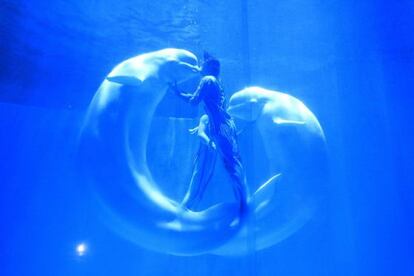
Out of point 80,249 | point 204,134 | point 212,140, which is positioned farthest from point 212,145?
point 80,249

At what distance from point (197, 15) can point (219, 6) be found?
0.54 m

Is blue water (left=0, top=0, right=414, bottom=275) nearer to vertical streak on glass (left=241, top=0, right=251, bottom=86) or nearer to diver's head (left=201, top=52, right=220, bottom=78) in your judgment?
vertical streak on glass (left=241, top=0, right=251, bottom=86)

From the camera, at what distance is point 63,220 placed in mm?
11602

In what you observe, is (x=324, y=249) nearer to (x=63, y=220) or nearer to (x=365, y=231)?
(x=365, y=231)

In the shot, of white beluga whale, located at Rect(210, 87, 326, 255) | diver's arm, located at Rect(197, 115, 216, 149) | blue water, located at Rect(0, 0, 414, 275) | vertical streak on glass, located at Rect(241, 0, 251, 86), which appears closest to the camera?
diver's arm, located at Rect(197, 115, 216, 149)

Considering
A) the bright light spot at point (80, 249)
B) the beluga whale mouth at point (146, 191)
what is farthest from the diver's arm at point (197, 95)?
the bright light spot at point (80, 249)

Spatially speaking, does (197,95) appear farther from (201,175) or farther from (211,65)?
(201,175)

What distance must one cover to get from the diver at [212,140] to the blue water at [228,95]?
6.98 ft

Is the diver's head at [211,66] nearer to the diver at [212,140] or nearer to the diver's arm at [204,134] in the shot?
the diver at [212,140]

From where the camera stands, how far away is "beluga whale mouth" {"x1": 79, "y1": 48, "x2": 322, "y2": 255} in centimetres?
504

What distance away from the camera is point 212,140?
5.36m

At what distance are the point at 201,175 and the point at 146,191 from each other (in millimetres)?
733

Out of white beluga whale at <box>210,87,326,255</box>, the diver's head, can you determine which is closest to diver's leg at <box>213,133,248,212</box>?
white beluga whale at <box>210,87,326,255</box>

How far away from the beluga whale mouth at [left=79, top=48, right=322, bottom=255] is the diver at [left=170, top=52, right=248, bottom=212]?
263mm
